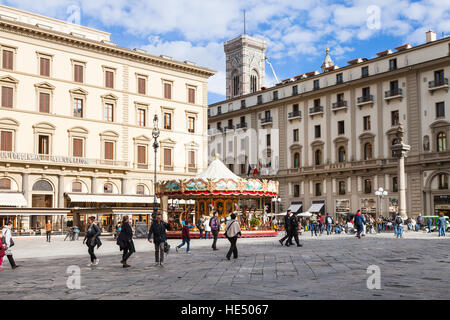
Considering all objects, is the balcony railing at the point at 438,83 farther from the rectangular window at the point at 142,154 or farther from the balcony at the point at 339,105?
the rectangular window at the point at 142,154

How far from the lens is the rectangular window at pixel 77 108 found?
44.8 m

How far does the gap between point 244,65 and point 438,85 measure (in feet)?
167

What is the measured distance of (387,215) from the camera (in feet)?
156

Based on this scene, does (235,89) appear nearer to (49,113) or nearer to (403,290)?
(49,113)

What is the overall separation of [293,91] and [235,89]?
37.3 m

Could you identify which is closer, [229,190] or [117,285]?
[117,285]

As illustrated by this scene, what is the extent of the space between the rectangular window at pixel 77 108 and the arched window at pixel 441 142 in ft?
100

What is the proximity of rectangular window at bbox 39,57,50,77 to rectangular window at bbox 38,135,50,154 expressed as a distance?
5.17 meters

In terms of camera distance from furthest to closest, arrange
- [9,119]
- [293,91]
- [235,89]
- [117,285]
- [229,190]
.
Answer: [235,89]
[293,91]
[9,119]
[229,190]
[117,285]

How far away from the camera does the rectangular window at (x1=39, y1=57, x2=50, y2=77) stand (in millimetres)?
42906

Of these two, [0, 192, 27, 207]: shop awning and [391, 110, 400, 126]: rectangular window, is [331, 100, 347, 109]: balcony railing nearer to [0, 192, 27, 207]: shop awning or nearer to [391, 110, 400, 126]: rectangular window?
[391, 110, 400, 126]: rectangular window

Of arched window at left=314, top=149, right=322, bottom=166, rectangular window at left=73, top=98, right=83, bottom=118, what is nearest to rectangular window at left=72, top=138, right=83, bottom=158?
rectangular window at left=73, top=98, right=83, bottom=118
